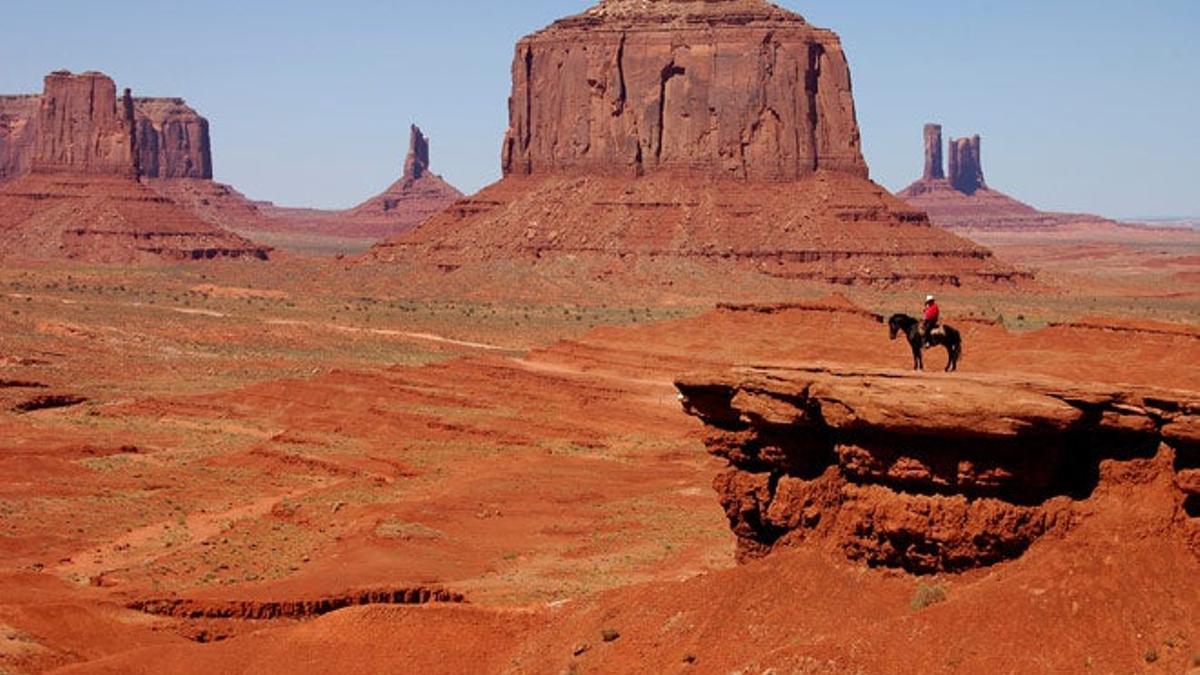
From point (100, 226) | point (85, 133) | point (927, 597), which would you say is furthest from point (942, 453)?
point (85, 133)

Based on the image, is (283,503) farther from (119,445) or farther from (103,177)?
(103,177)

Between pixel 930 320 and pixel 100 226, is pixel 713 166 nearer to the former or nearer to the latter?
pixel 100 226

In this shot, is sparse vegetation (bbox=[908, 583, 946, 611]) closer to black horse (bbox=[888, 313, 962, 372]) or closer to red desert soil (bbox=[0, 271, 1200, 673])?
red desert soil (bbox=[0, 271, 1200, 673])

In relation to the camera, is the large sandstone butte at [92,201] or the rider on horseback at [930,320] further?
the large sandstone butte at [92,201]

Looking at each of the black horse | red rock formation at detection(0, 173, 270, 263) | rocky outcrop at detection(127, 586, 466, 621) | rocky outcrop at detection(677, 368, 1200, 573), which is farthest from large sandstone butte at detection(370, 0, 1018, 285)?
rocky outcrop at detection(677, 368, 1200, 573)

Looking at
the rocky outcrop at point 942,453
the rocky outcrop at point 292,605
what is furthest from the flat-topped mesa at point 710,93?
the rocky outcrop at point 942,453

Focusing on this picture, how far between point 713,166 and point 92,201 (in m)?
52.5

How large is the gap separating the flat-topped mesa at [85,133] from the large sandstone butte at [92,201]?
0.08 metres

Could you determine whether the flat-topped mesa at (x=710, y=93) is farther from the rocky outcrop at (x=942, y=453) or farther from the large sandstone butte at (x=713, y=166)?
the rocky outcrop at (x=942, y=453)

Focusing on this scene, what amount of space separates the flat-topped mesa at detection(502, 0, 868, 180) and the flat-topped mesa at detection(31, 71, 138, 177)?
4524cm

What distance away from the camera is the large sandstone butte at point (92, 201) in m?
140

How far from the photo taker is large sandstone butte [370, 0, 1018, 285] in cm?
11569

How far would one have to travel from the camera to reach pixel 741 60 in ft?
388

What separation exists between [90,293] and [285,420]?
194ft
